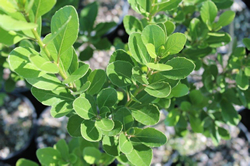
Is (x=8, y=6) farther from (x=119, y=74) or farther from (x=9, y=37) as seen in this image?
(x=119, y=74)

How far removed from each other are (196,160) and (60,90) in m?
1.80

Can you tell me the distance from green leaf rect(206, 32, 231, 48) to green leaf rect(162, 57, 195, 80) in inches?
14.8

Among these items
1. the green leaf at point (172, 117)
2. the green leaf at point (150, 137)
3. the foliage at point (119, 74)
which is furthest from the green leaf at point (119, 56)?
the green leaf at point (172, 117)

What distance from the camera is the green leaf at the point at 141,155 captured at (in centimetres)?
80

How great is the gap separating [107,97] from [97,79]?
0.07 metres

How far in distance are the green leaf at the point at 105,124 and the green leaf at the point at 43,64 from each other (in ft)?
0.69

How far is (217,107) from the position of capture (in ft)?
4.33

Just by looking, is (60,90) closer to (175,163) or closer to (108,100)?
(108,100)

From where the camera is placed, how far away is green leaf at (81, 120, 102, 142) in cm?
79

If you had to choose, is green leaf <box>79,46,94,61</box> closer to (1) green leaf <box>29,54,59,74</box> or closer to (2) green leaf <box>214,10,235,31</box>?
(2) green leaf <box>214,10,235,31</box>

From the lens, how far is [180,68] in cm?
73

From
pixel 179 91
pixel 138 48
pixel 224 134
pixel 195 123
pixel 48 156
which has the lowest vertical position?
pixel 224 134

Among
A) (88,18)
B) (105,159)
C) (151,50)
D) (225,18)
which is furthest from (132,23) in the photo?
(88,18)

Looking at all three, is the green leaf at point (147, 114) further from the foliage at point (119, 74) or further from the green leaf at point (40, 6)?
the green leaf at point (40, 6)
